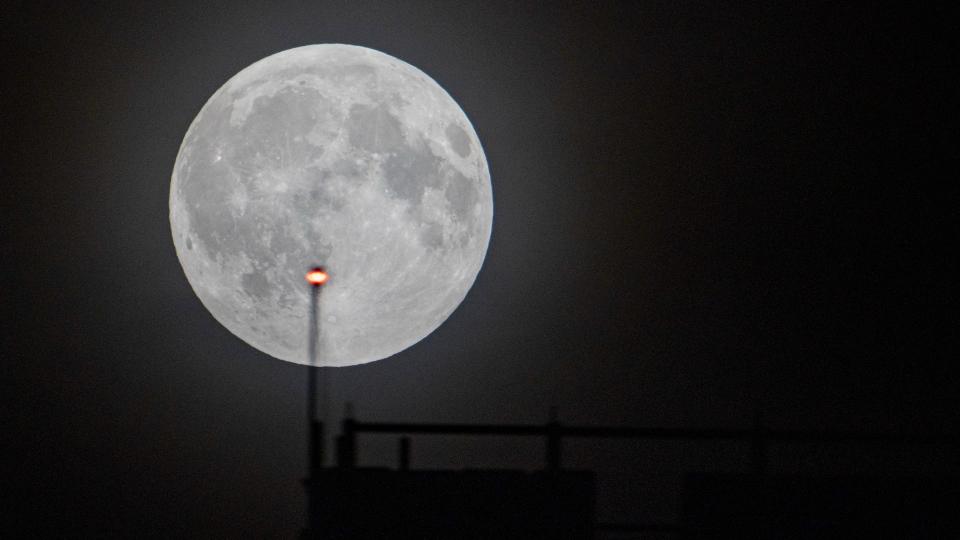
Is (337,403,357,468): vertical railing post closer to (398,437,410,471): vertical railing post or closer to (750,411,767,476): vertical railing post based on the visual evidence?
(398,437,410,471): vertical railing post

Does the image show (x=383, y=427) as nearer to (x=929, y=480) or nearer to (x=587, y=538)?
(x=587, y=538)

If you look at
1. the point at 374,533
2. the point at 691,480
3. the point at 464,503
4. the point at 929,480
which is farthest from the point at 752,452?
the point at 374,533

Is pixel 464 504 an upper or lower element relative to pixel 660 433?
lower

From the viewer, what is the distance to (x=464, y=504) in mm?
25531

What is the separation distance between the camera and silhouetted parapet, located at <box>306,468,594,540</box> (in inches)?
987

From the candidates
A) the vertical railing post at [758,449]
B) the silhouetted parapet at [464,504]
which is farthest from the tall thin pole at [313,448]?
the vertical railing post at [758,449]

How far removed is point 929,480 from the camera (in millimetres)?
25828

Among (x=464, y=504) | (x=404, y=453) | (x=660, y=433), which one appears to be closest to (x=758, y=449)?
(x=660, y=433)

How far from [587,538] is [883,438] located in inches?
232

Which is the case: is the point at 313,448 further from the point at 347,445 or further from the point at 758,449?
the point at 758,449

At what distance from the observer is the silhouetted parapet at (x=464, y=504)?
25.1m

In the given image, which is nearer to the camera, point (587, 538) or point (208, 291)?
point (587, 538)

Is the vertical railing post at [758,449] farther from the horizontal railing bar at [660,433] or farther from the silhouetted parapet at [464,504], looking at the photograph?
the silhouetted parapet at [464,504]

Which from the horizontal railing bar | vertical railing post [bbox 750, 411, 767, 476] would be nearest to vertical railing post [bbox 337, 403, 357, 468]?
the horizontal railing bar
